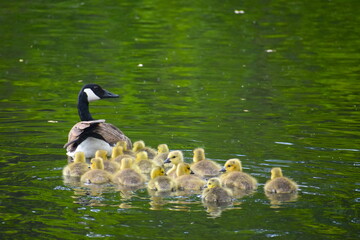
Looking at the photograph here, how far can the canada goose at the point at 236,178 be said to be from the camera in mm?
9992

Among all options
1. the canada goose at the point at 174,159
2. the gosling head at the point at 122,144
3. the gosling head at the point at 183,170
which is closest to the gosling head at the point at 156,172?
the gosling head at the point at 183,170

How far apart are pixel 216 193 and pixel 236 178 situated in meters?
0.88

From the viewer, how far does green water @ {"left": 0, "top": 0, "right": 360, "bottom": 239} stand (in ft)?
28.8

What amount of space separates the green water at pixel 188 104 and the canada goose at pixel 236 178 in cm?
18

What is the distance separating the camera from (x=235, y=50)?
866 inches

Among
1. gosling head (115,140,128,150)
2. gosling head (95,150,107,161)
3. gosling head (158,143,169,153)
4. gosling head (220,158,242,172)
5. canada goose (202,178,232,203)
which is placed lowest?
canada goose (202,178,232,203)

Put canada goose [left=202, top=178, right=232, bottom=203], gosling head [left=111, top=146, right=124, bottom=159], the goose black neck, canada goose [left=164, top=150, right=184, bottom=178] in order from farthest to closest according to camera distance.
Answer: the goose black neck → gosling head [left=111, top=146, right=124, bottom=159] → canada goose [left=164, top=150, right=184, bottom=178] → canada goose [left=202, top=178, right=232, bottom=203]

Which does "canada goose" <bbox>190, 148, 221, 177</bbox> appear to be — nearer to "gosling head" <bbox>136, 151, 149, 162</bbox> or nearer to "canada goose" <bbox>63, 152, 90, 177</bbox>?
"gosling head" <bbox>136, 151, 149, 162</bbox>

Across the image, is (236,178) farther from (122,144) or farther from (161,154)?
(122,144)

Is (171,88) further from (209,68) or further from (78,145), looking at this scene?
(78,145)

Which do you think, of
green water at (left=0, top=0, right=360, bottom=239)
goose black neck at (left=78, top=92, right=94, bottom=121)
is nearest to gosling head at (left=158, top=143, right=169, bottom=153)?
green water at (left=0, top=0, right=360, bottom=239)

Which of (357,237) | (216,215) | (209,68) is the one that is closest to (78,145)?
(216,215)

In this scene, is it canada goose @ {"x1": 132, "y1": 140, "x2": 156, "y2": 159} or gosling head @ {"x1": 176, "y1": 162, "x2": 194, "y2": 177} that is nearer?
gosling head @ {"x1": 176, "y1": 162, "x2": 194, "y2": 177}

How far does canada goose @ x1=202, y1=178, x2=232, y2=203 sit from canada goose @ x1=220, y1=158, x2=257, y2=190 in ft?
1.69
